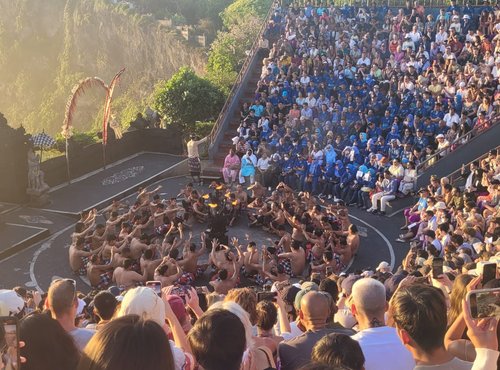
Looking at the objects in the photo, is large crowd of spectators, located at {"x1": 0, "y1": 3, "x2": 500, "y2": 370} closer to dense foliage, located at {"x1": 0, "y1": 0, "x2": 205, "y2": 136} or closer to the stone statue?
the stone statue

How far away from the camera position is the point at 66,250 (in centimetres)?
1706

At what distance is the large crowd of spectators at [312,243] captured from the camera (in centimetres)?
434

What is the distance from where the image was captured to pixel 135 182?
75.2ft

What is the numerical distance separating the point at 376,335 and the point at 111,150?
21.2 metres

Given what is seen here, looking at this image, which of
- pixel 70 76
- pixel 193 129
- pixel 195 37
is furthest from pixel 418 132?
pixel 70 76

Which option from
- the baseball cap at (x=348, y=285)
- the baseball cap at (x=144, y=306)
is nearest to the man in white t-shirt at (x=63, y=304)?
the baseball cap at (x=144, y=306)

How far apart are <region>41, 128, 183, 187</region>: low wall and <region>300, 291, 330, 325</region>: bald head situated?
17667mm

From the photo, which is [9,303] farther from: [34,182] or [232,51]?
[232,51]

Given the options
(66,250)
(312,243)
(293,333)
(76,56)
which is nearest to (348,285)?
(293,333)

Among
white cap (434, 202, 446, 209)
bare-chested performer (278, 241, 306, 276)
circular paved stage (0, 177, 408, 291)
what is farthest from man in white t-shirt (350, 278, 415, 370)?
white cap (434, 202, 446, 209)

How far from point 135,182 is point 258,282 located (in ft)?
32.6

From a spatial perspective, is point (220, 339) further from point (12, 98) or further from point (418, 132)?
point (12, 98)

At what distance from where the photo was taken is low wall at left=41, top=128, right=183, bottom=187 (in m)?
22.5

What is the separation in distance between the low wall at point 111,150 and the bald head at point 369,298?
1811cm
